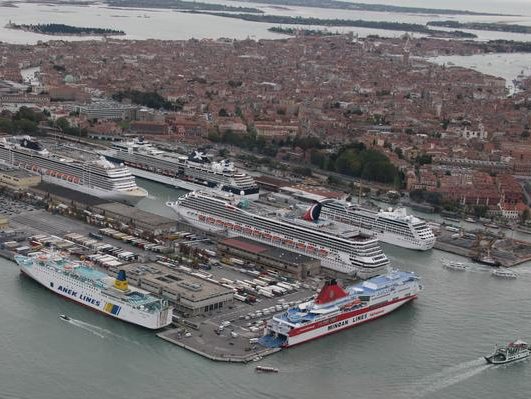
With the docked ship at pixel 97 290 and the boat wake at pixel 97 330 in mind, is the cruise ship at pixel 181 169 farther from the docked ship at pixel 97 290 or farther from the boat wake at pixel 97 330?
the boat wake at pixel 97 330

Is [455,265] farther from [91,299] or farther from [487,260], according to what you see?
[91,299]

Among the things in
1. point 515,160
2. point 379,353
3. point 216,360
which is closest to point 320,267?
point 379,353

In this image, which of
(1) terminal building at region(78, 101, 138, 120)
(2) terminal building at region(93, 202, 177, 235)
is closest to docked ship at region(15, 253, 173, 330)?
(2) terminal building at region(93, 202, 177, 235)

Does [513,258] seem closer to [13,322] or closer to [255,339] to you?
[255,339]

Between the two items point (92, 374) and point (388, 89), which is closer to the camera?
point (92, 374)

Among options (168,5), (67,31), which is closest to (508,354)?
(67,31)

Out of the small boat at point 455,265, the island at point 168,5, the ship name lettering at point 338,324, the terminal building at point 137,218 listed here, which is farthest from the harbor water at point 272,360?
the island at point 168,5
